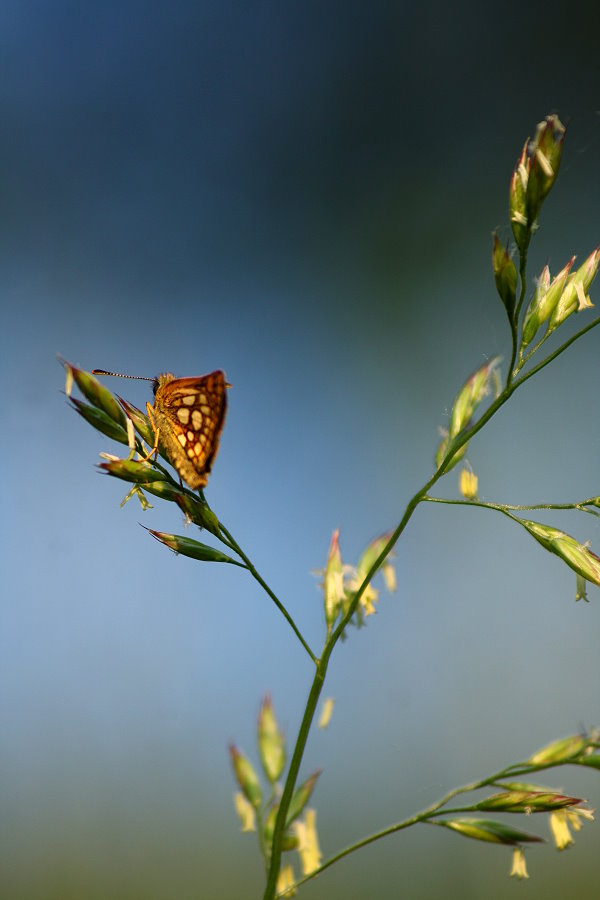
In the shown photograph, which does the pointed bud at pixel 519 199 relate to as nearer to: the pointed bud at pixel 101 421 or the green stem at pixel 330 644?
the green stem at pixel 330 644

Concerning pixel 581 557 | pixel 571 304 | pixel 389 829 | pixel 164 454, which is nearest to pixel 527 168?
pixel 571 304

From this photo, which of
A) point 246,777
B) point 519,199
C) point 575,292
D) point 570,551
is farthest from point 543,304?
point 246,777

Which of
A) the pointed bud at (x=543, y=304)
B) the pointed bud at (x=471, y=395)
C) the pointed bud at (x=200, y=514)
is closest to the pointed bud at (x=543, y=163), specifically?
the pointed bud at (x=543, y=304)

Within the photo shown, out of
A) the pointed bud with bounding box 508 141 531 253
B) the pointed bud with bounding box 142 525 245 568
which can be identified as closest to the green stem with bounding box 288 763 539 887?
the pointed bud with bounding box 142 525 245 568

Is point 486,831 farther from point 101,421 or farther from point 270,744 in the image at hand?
point 101,421

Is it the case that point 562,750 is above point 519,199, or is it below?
below

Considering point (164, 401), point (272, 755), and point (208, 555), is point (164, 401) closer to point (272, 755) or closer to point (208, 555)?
point (208, 555)

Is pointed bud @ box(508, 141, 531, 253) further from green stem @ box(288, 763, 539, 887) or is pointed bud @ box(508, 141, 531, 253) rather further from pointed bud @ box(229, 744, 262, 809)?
pointed bud @ box(229, 744, 262, 809)
